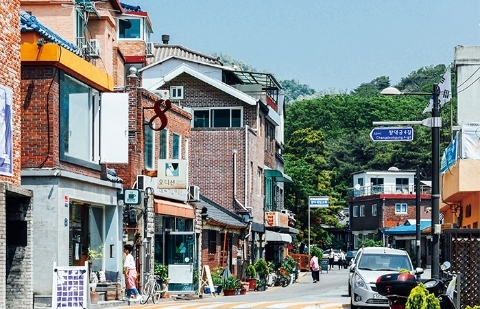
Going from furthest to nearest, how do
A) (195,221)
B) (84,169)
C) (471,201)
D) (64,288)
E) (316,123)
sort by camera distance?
(316,123), (195,221), (471,201), (84,169), (64,288)

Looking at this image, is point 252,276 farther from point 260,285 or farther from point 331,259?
point 331,259

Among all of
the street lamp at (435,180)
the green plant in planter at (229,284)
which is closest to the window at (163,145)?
the green plant in planter at (229,284)

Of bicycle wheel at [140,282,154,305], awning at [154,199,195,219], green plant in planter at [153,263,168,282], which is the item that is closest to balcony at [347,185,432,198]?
awning at [154,199,195,219]

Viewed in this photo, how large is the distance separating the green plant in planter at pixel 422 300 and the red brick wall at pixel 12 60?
9.00m

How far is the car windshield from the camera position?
2881cm

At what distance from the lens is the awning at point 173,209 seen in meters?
35.8

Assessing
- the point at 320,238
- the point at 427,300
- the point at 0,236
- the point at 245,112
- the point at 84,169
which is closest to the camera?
the point at 427,300

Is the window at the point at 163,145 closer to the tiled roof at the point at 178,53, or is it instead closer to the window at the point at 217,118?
the window at the point at 217,118

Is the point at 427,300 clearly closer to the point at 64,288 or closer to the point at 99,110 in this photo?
the point at 64,288

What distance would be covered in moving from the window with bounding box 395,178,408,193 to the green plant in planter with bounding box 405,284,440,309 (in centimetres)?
8123

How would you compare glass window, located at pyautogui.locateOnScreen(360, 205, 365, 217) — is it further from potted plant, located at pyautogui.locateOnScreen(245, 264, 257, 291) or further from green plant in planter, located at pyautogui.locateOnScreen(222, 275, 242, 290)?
green plant in planter, located at pyautogui.locateOnScreen(222, 275, 242, 290)

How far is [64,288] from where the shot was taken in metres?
22.0

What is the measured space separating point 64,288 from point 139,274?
12.5 metres

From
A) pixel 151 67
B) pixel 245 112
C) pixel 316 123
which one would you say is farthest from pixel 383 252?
pixel 316 123
